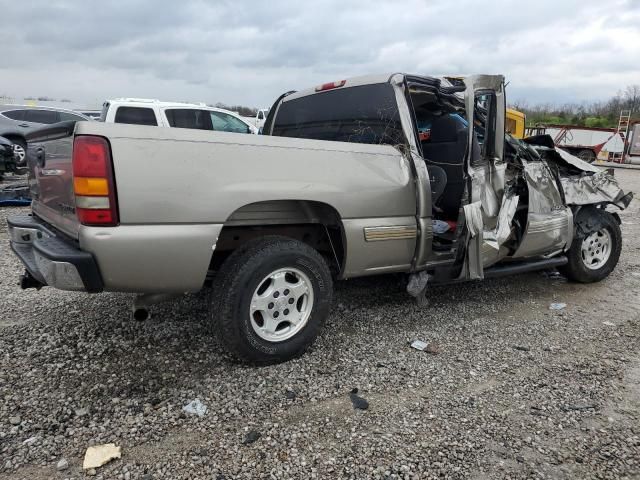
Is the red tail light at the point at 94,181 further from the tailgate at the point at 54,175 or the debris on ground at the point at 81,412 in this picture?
the debris on ground at the point at 81,412

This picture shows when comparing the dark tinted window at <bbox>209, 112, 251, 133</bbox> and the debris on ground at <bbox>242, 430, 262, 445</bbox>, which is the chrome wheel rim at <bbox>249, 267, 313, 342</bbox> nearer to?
the debris on ground at <bbox>242, 430, 262, 445</bbox>

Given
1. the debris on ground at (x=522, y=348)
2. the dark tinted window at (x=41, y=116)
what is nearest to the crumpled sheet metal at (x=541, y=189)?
the debris on ground at (x=522, y=348)

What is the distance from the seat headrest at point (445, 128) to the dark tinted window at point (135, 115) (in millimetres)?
7510

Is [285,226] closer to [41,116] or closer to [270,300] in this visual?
[270,300]

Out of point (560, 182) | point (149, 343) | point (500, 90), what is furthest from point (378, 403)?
point (560, 182)

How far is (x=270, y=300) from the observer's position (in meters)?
3.02

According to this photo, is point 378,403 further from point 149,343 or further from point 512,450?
point 149,343

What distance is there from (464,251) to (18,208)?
8349 mm

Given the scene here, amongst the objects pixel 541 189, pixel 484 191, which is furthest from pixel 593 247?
pixel 484 191

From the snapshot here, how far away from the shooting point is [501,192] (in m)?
3.96

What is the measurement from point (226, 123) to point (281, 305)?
8628 millimetres

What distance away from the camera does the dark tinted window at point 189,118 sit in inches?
408

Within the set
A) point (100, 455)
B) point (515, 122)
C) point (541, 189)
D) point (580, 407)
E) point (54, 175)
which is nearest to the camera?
point (100, 455)

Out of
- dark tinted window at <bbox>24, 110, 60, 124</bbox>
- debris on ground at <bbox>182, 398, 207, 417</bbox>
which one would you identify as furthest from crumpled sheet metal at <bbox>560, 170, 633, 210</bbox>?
dark tinted window at <bbox>24, 110, 60, 124</bbox>
